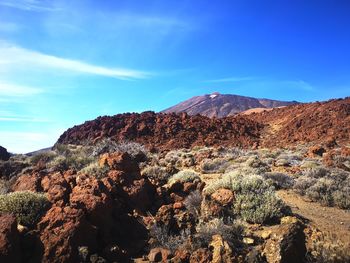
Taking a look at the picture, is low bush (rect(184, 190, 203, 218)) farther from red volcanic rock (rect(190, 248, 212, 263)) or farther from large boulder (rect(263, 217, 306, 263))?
large boulder (rect(263, 217, 306, 263))

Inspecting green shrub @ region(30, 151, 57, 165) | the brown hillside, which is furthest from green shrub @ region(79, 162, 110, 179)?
the brown hillside

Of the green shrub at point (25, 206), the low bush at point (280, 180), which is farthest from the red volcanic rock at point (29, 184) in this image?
the low bush at point (280, 180)

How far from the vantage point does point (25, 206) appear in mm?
7051

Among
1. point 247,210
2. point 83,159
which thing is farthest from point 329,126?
point 247,210

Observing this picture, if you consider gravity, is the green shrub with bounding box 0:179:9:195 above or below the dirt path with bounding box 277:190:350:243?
above

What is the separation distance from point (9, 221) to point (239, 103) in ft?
293

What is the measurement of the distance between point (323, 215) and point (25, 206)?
259 inches

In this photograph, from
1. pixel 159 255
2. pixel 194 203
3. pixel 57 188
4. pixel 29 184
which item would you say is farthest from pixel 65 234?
pixel 194 203

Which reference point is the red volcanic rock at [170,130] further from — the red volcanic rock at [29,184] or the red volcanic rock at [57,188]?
the red volcanic rock at [57,188]

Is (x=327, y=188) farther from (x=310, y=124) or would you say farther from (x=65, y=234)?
(x=310, y=124)

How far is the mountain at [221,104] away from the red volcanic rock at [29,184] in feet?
238

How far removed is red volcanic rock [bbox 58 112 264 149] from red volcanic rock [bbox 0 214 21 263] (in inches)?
1052

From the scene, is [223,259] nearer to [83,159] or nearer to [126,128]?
[83,159]

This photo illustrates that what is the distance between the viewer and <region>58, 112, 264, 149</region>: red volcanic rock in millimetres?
34522
